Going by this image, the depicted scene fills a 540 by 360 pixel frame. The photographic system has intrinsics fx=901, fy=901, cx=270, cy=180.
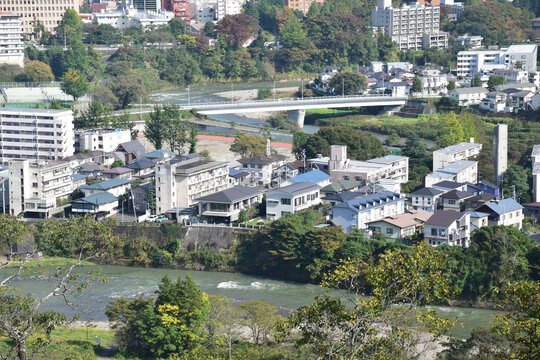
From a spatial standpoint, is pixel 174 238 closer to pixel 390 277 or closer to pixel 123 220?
pixel 123 220

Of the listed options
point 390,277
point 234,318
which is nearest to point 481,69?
point 234,318

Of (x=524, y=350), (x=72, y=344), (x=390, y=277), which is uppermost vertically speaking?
(x=390, y=277)

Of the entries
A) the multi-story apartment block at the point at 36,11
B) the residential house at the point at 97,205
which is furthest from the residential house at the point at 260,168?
the multi-story apartment block at the point at 36,11

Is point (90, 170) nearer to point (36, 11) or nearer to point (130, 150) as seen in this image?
point (130, 150)

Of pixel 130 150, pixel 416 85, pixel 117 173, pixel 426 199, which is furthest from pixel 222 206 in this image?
pixel 416 85

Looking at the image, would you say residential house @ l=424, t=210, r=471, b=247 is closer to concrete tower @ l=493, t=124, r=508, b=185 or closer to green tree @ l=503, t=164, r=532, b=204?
green tree @ l=503, t=164, r=532, b=204

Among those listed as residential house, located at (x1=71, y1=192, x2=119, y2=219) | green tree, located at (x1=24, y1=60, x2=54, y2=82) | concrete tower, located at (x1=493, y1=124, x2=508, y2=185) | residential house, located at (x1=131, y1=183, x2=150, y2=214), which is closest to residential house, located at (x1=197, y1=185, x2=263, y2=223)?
residential house, located at (x1=131, y1=183, x2=150, y2=214)

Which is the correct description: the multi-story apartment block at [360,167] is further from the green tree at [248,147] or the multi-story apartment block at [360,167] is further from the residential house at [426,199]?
the green tree at [248,147]
